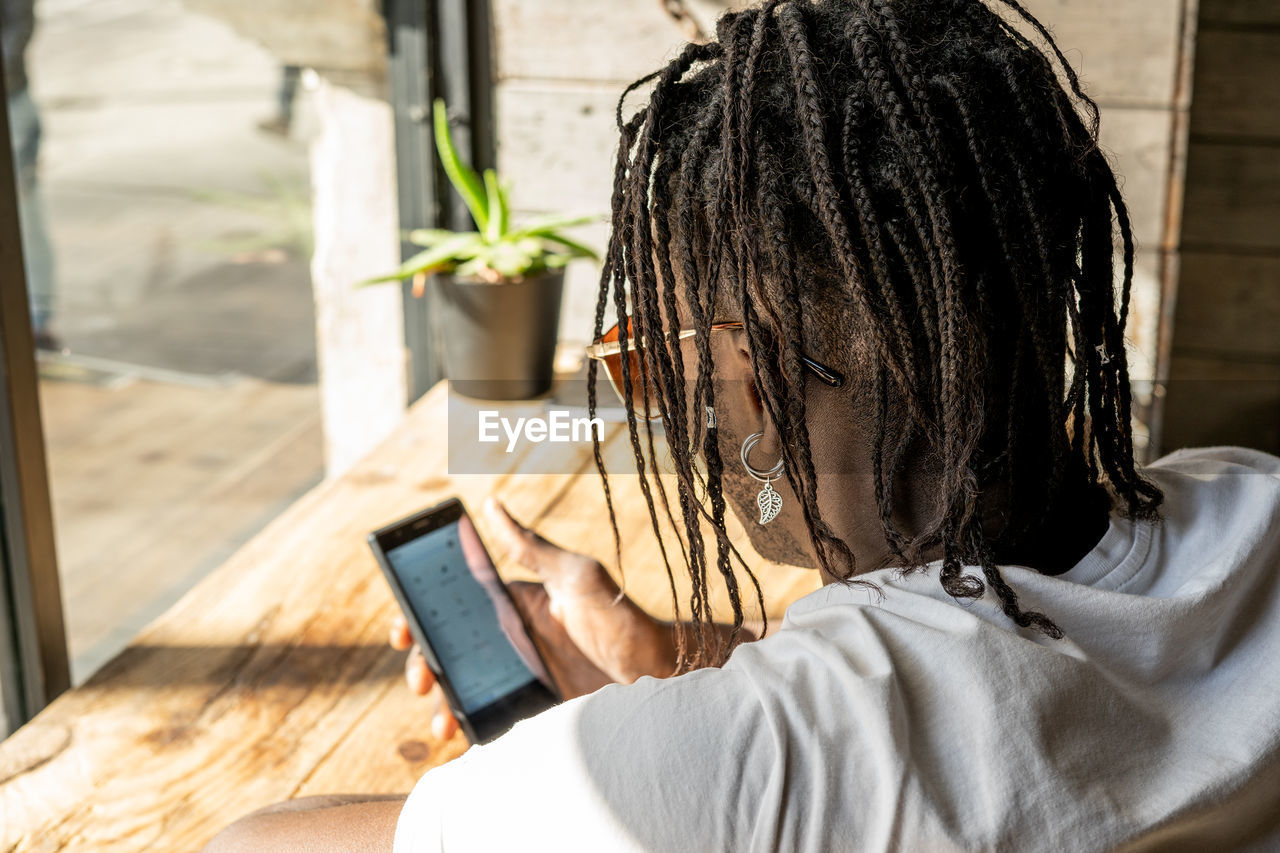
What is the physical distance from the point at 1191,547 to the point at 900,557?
0.17 metres

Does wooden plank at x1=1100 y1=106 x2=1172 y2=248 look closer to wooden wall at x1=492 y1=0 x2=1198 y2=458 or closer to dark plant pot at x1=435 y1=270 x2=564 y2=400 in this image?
wooden wall at x1=492 y1=0 x2=1198 y2=458

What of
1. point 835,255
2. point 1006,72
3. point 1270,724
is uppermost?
point 1006,72

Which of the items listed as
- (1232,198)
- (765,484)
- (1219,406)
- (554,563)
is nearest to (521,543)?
(554,563)

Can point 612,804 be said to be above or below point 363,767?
above

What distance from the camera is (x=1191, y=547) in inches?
26.4

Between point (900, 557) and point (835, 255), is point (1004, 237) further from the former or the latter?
point (900, 557)

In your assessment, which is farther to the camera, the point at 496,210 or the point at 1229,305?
the point at 1229,305

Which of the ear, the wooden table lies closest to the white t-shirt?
the ear

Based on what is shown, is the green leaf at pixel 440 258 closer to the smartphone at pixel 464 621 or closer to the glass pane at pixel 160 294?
the glass pane at pixel 160 294

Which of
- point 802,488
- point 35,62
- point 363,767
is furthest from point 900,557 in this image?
point 35,62

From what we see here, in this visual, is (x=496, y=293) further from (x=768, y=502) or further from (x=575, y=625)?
(x=768, y=502)

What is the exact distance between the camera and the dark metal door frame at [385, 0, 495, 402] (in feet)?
Result: 6.84

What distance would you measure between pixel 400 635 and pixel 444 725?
11 cm

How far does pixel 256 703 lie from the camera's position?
1.03 metres
